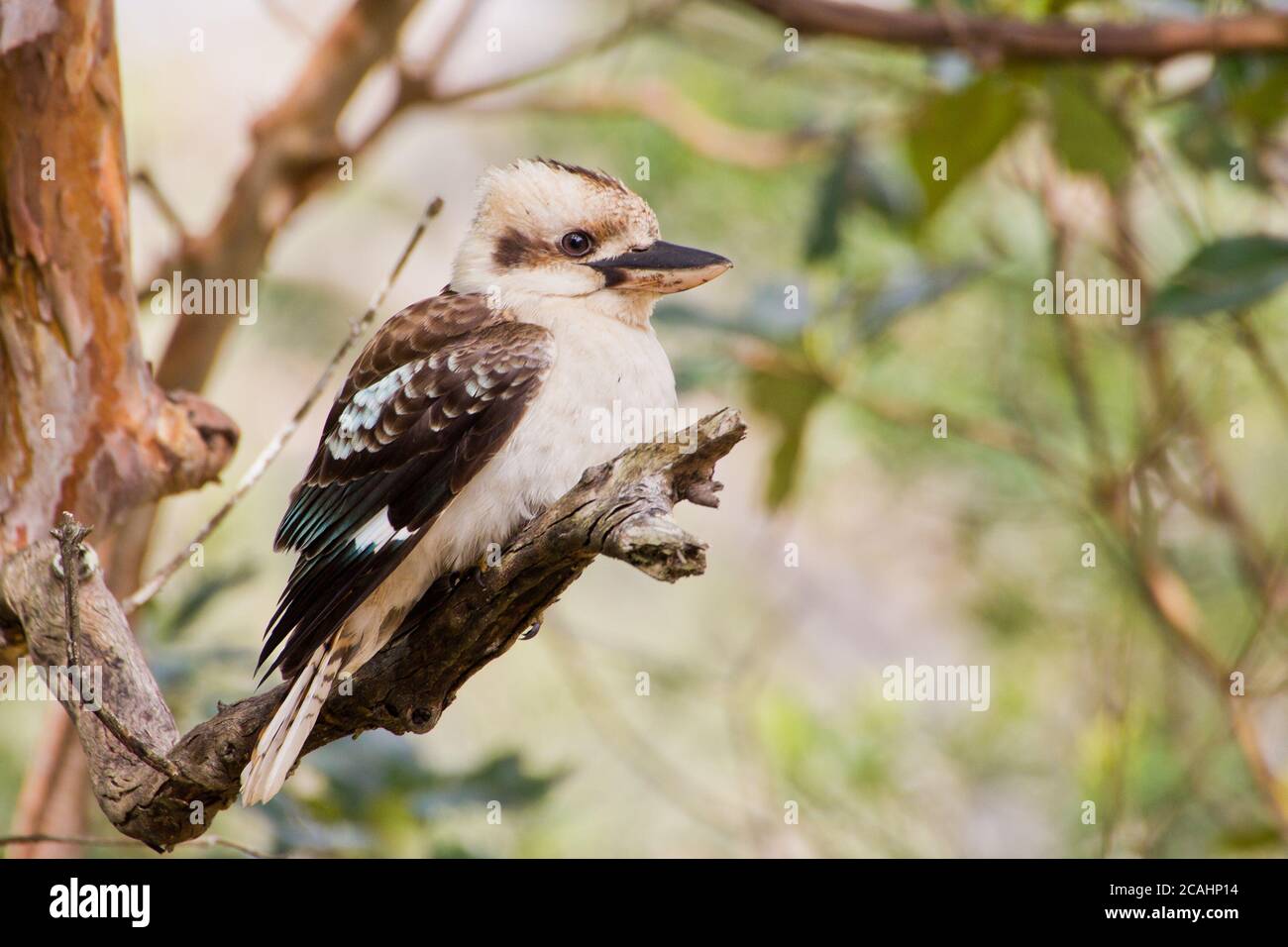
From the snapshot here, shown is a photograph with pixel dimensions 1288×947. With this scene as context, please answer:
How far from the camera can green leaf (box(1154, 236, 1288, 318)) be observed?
2.15 meters

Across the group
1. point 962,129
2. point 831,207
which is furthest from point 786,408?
point 962,129

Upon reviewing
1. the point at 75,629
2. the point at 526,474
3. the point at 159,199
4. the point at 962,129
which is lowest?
the point at 75,629

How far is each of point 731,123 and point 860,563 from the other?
1331 mm

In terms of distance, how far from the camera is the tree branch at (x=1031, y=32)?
2.41 meters

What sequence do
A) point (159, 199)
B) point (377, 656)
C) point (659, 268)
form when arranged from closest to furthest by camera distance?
point (377, 656)
point (659, 268)
point (159, 199)

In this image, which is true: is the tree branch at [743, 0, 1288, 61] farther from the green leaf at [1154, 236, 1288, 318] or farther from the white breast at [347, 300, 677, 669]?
the white breast at [347, 300, 677, 669]

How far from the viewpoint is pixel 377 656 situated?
1507mm

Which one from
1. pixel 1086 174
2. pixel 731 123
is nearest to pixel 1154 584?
pixel 1086 174

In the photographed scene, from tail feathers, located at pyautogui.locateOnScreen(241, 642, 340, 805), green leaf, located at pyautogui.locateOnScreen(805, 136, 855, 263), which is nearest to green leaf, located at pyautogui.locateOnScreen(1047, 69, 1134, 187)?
green leaf, located at pyautogui.locateOnScreen(805, 136, 855, 263)

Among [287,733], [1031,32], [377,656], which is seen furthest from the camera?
[1031,32]

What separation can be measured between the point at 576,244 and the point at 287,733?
2.51 feet

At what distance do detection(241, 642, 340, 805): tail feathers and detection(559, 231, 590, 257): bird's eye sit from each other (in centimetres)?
64

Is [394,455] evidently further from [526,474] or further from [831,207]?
[831,207]

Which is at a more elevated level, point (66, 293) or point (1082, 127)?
point (1082, 127)
